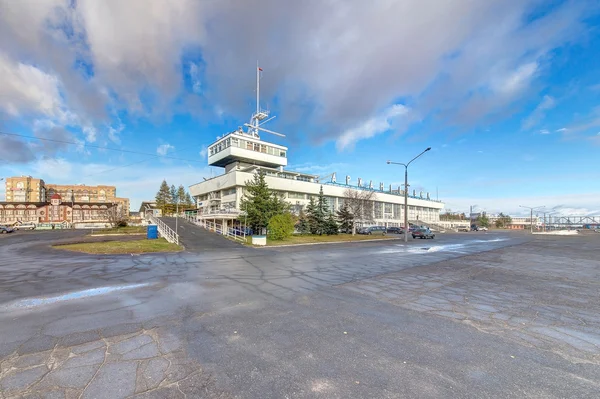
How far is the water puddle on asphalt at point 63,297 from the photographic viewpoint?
243 inches

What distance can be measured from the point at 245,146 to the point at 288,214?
86.5 feet

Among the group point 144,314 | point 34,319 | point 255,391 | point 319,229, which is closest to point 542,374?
point 255,391

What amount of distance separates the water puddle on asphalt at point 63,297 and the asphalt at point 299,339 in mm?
62

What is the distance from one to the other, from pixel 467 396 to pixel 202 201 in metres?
60.1

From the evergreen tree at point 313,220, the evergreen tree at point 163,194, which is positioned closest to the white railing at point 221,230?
the evergreen tree at point 313,220

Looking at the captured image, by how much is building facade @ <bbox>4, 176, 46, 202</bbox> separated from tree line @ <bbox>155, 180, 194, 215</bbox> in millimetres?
71273

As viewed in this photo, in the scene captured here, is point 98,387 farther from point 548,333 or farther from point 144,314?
point 548,333

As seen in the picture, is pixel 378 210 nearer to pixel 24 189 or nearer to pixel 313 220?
pixel 313 220

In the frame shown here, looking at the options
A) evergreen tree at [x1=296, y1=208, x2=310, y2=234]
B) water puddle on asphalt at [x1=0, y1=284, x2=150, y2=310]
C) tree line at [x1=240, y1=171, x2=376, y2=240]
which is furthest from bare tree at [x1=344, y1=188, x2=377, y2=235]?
water puddle on asphalt at [x1=0, y1=284, x2=150, y2=310]

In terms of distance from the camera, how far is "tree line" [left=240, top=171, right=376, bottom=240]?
2797 centimetres

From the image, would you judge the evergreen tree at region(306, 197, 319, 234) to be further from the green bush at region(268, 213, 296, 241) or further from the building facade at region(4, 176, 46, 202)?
the building facade at region(4, 176, 46, 202)

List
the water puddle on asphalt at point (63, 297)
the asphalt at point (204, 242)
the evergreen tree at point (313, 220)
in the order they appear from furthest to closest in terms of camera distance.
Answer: the evergreen tree at point (313, 220) → the asphalt at point (204, 242) → the water puddle on asphalt at point (63, 297)

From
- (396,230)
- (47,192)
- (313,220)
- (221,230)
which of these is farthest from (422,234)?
(47,192)

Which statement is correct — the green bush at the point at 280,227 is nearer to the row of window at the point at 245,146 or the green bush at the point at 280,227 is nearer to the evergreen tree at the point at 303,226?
the evergreen tree at the point at 303,226
